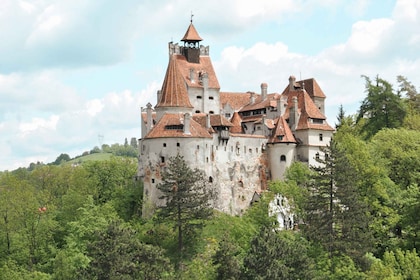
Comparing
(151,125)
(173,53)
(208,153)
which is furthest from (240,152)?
(173,53)

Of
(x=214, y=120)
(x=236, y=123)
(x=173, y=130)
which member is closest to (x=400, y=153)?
(x=236, y=123)

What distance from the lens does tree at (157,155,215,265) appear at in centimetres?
7231

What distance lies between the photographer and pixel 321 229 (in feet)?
217

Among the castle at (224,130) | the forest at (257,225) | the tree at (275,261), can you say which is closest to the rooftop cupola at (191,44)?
the castle at (224,130)

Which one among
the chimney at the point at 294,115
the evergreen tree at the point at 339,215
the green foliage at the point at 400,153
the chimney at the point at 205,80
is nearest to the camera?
the evergreen tree at the point at 339,215

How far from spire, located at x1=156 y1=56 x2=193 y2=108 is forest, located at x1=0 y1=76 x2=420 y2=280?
30.3ft

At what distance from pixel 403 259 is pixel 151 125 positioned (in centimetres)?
3440

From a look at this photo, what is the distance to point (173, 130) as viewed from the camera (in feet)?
255

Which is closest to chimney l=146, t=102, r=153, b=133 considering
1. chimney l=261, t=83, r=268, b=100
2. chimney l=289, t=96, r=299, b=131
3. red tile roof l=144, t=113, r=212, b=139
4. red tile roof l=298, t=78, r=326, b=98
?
red tile roof l=144, t=113, r=212, b=139

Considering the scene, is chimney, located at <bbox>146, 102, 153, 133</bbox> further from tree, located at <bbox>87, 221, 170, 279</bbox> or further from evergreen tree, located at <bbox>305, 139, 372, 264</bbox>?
tree, located at <bbox>87, 221, 170, 279</bbox>

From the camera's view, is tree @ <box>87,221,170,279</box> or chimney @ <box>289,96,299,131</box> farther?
chimney @ <box>289,96,299,131</box>

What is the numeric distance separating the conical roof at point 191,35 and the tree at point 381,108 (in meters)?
22.4

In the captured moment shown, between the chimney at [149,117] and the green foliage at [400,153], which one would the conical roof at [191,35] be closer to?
the chimney at [149,117]

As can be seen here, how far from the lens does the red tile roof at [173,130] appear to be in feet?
253
